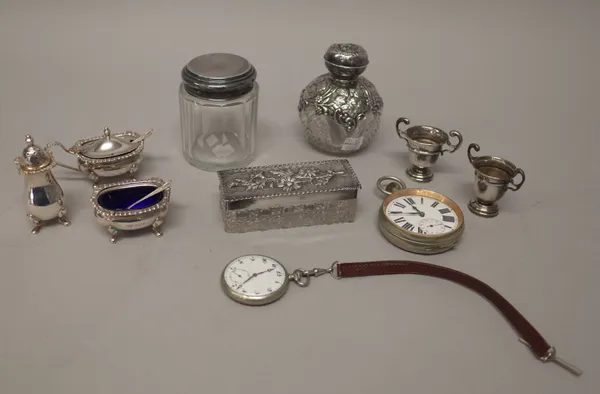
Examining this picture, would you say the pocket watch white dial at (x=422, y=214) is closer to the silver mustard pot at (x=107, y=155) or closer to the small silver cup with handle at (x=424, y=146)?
the small silver cup with handle at (x=424, y=146)

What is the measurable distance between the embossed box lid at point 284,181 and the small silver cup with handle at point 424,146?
1.29ft

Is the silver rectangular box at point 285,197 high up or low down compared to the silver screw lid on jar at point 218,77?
down

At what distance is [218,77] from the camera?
7.78 feet

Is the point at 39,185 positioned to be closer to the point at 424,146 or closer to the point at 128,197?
the point at 128,197

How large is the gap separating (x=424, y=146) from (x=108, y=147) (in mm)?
1349

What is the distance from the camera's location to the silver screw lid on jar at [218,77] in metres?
2.37

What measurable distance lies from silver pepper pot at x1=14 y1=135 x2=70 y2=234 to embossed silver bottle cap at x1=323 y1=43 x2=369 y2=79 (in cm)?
121

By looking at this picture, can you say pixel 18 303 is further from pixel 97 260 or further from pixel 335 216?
pixel 335 216

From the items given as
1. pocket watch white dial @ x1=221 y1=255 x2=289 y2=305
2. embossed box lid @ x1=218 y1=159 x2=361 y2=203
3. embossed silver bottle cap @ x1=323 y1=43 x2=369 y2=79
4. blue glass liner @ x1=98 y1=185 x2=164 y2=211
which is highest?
embossed silver bottle cap @ x1=323 y1=43 x2=369 y2=79

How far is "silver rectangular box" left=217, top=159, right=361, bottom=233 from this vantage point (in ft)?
7.20

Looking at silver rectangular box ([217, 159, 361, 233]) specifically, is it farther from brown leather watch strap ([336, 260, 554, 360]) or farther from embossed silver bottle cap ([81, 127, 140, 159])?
embossed silver bottle cap ([81, 127, 140, 159])

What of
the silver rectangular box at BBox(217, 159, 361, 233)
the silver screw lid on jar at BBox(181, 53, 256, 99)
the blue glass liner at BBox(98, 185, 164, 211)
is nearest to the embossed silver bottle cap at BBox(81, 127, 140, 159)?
the blue glass liner at BBox(98, 185, 164, 211)

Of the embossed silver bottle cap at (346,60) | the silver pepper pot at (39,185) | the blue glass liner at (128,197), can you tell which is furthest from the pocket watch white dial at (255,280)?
the embossed silver bottle cap at (346,60)

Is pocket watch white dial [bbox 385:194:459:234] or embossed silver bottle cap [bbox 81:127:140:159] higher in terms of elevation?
embossed silver bottle cap [bbox 81:127:140:159]
